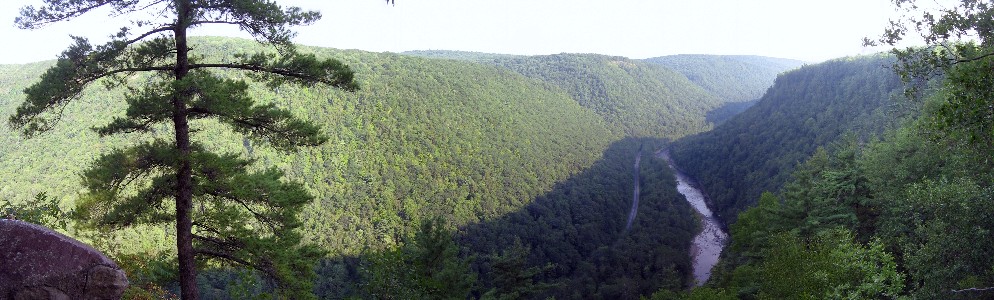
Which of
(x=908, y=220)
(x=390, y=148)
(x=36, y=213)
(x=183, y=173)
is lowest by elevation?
(x=390, y=148)

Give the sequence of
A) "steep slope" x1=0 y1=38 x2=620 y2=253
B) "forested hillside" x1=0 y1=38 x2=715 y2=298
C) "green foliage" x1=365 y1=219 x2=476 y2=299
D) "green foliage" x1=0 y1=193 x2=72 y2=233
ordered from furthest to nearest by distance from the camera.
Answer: "steep slope" x1=0 y1=38 x2=620 y2=253
"forested hillside" x1=0 y1=38 x2=715 y2=298
"green foliage" x1=365 y1=219 x2=476 y2=299
"green foliage" x1=0 y1=193 x2=72 y2=233

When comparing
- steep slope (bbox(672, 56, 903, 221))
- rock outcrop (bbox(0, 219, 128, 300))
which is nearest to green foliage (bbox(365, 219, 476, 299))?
rock outcrop (bbox(0, 219, 128, 300))

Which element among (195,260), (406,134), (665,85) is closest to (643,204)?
(406,134)

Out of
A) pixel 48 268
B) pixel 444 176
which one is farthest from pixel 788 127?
pixel 48 268

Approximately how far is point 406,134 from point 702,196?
53833 mm

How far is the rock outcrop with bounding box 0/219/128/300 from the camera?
18.3 ft

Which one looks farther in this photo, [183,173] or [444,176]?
[444,176]

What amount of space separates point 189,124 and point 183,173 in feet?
2.50

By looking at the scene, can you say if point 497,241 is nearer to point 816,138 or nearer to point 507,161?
point 507,161

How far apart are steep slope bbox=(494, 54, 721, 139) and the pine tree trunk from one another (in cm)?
12949

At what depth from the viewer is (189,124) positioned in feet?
23.5

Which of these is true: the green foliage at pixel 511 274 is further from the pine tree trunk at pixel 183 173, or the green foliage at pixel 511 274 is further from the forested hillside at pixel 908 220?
the pine tree trunk at pixel 183 173

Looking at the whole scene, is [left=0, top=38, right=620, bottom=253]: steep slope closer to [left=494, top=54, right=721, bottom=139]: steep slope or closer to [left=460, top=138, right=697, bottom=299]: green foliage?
[left=460, top=138, right=697, bottom=299]: green foliage

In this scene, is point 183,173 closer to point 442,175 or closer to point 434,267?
point 434,267
